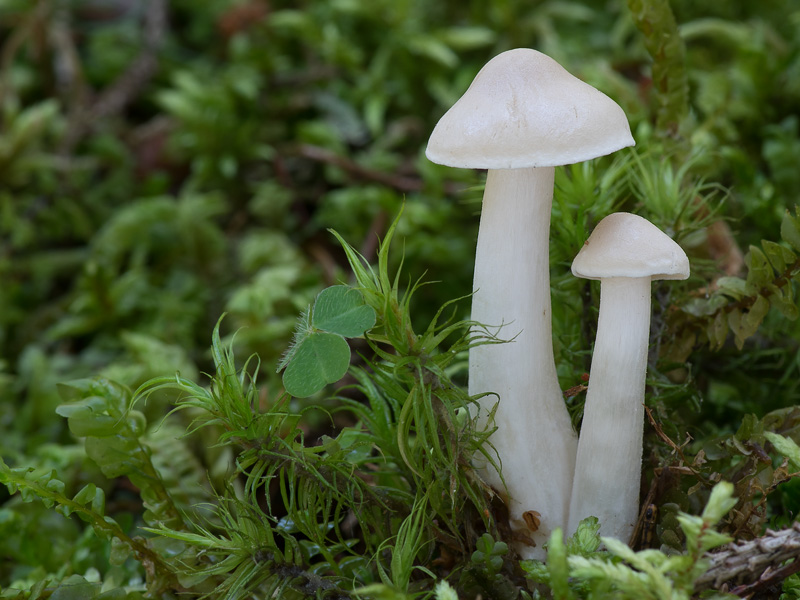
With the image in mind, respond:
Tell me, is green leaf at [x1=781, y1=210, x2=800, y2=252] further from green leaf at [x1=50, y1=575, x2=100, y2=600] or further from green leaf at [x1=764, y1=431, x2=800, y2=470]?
green leaf at [x1=50, y1=575, x2=100, y2=600]

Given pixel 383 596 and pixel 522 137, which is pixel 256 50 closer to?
pixel 522 137

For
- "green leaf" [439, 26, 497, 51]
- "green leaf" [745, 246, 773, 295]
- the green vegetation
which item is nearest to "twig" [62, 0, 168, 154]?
the green vegetation

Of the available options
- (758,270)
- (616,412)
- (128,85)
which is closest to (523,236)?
(616,412)

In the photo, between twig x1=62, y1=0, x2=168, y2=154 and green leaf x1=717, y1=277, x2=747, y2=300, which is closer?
green leaf x1=717, y1=277, x2=747, y2=300

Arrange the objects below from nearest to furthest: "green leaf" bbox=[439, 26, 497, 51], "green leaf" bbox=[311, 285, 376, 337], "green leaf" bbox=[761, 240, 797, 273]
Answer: "green leaf" bbox=[311, 285, 376, 337]
"green leaf" bbox=[761, 240, 797, 273]
"green leaf" bbox=[439, 26, 497, 51]

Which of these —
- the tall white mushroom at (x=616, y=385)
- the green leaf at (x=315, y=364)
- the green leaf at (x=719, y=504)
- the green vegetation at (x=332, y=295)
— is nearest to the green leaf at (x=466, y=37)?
the green vegetation at (x=332, y=295)

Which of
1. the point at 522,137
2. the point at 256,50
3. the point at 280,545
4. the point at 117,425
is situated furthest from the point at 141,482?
the point at 256,50

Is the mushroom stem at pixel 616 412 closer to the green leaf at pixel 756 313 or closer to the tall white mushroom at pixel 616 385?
the tall white mushroom at pixel 616 385

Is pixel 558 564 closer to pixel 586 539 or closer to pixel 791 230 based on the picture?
pixel 586 539
